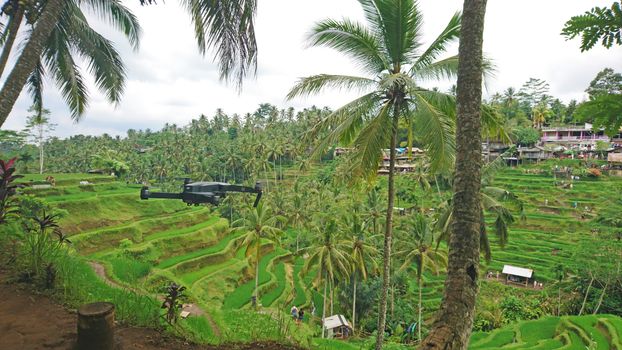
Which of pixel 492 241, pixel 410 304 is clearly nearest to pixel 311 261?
pixel 410 304

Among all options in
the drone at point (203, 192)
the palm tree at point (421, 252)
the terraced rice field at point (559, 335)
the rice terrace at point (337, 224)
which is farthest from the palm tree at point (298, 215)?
the drone at point (203, 192)

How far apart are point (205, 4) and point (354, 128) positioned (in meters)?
Result: 4.20

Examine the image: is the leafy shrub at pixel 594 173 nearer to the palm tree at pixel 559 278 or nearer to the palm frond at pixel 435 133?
the palm tree at pixel 559 278

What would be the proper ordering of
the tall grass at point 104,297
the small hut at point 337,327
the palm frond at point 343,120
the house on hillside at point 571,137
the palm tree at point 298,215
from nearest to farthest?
the tall grass at point 104,297, the palm frond at point 343,120, the small hut at point 337,327, the palm tree at point 298,215, the house on hillside at point 571,137

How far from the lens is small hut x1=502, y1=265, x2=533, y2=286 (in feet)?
95.7

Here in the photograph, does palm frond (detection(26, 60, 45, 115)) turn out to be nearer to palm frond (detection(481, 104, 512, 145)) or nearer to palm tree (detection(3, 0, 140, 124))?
palm tree (detection(3, 0, 140, 124))

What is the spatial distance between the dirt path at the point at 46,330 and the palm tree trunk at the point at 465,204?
191cm

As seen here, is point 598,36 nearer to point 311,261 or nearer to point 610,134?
point 610,134

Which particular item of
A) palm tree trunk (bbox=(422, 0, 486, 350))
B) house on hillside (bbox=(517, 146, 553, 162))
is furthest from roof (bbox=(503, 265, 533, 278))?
house on hillside (bbox=(517, 146, 553, 162))

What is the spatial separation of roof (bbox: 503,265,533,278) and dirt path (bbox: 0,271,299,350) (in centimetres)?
3084

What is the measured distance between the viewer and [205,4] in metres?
4.56

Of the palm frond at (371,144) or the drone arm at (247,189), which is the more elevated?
the palm frond at (371,144)

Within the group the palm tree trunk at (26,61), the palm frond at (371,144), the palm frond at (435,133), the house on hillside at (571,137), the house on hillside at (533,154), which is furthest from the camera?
the house on hillside at (571,137)

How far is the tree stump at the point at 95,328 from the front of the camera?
113 inches
